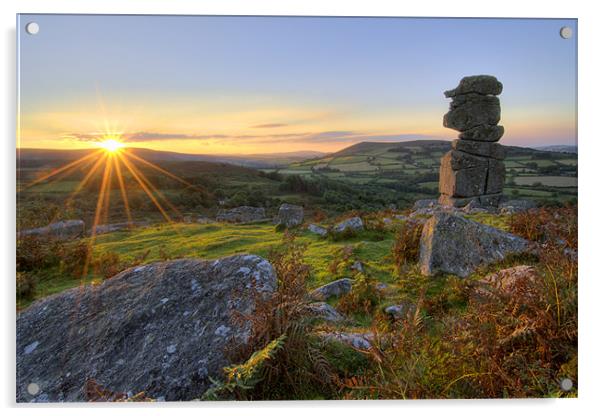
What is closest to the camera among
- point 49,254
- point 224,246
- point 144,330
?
point 144,330

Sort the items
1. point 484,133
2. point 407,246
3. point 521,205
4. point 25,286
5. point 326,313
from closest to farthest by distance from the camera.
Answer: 1. point 326,313
2. point 25,286
3. point 407,246
4. point 521,205
5. point 484,133

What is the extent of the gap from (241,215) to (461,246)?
12.2 ft

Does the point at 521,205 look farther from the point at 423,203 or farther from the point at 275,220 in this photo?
the point at 275,220

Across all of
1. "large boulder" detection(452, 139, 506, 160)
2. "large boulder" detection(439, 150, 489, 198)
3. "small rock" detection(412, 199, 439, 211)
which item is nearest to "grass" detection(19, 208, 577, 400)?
"small rock" detection(412, 199, 439, 211)

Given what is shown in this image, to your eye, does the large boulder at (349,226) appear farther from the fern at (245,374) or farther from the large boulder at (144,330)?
the fern at (245,374)

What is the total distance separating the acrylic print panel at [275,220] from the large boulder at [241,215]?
0.04 meters

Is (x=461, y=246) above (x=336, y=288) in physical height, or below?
above

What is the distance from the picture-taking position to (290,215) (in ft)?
25.5

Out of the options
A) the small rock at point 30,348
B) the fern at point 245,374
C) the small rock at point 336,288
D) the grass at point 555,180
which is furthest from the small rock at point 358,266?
the small rock at point 30,348

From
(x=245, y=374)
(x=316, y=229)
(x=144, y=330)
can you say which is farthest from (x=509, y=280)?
(x=144, y=330)

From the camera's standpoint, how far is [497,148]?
12930mm

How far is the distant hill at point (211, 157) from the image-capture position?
18.0 feet
